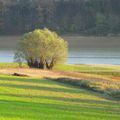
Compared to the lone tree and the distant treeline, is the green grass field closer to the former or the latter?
the lone tree

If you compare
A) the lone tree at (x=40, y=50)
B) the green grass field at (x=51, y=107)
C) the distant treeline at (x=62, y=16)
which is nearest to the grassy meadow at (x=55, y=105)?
the green grass field at (x=51, y=107)

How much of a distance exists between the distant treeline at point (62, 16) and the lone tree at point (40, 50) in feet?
330

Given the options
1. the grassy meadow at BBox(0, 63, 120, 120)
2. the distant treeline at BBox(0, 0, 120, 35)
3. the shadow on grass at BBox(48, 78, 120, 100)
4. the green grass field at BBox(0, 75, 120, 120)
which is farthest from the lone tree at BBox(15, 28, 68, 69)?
the distant treeline at BBox(0, 0, 120, 35)

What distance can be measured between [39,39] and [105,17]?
382 feet

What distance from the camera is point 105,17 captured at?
169 m

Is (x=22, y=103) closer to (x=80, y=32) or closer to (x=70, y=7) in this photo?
(x=80, y=32)

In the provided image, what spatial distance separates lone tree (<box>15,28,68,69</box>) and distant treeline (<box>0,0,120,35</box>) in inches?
3957

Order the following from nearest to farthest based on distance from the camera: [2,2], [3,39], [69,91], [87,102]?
1. [87,102]
2. [69,91]
3. [3,39]
4. [2,2]

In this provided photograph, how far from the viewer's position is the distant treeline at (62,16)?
6314 inches

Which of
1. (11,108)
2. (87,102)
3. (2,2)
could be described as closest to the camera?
(11,108)

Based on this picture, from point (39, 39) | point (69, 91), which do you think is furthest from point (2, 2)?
point (69, 91)

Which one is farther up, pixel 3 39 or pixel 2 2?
pixel 2 2

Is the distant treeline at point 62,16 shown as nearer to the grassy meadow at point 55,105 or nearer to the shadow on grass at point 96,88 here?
the shadow on grass at point 96,88

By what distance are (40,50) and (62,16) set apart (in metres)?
121
